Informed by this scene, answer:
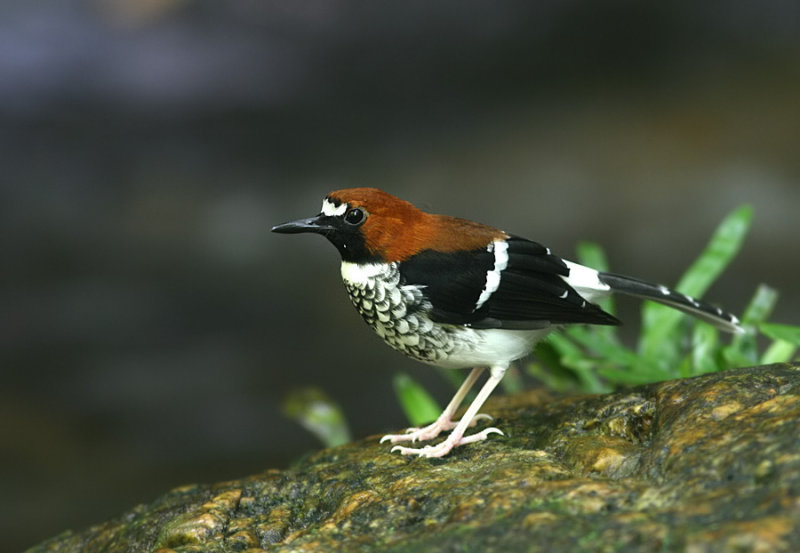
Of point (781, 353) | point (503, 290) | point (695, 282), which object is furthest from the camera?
point (695, 282)

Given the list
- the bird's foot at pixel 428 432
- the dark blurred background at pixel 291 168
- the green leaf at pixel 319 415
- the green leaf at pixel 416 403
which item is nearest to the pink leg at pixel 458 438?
the bird's foot at pixel 428 432

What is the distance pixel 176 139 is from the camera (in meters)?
9.84

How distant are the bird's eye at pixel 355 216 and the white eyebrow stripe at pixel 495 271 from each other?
523mm

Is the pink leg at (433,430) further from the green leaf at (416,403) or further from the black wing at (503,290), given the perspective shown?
the green leaf at (416,403)

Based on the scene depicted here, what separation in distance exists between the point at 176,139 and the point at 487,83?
349cm

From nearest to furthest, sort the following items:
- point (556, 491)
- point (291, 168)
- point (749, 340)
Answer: point (556, 491)
point (749, 340)
point (291, 168)

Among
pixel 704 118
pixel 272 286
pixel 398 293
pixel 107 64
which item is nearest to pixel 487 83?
pixel 704 118

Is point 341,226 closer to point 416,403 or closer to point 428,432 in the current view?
point 428,432

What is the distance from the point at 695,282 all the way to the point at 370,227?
2.38 m

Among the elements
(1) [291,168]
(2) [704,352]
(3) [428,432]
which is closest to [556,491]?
(3) [428,432]

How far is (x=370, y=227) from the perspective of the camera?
3.52m

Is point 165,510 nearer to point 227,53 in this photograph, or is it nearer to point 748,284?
point 748,284

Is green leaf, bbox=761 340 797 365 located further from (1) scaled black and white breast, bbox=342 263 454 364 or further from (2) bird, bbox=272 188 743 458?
(1) scaled black and white breast, bbox=342 263 454 364

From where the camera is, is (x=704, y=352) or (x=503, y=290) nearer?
(x=503, y=290)
